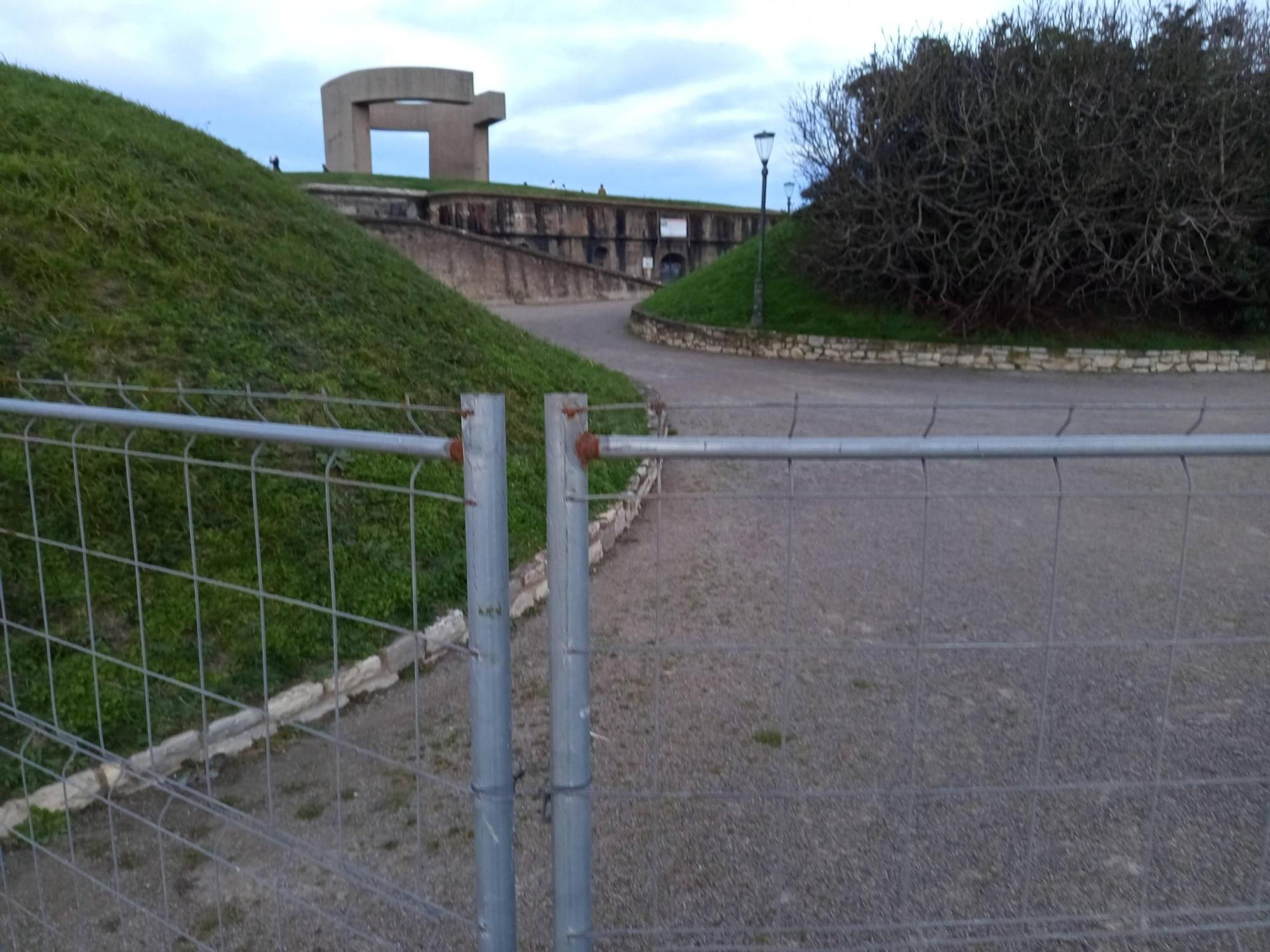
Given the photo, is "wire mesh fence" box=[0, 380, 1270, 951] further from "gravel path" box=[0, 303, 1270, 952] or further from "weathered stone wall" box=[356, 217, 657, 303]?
"weathered stone wall" box=[356, 217, 657, 303]

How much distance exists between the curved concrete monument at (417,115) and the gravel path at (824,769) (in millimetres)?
35480

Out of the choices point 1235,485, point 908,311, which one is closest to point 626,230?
point 908,311

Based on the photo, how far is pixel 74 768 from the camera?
3.52m

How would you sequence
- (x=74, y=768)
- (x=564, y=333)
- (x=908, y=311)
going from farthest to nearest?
1. (x=564, y=333)
2. (x=908, y=311)
3. (x=74, y=768)

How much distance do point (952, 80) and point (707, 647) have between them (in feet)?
62.0

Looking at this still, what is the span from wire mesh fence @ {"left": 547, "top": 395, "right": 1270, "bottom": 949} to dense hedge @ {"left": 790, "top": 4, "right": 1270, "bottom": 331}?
12.1 m

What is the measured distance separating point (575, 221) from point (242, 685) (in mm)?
36645

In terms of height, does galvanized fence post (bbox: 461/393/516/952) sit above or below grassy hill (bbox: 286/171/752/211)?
below

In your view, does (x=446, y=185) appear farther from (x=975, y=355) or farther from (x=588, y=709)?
(x=588, y=709)

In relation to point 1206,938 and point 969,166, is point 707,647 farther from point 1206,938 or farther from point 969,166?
point 969,166

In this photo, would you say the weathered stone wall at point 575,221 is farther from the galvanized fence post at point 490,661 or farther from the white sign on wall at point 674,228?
the galvanized fence post at point 490,661

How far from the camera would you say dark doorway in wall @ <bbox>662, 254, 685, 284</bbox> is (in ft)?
140

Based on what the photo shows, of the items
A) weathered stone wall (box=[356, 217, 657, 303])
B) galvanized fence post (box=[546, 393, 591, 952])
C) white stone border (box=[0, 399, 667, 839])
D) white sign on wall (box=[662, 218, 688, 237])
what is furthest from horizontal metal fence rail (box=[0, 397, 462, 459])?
white sign on wall (box=[662, 218, 688, 237])

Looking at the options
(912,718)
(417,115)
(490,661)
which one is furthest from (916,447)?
(417,115)
